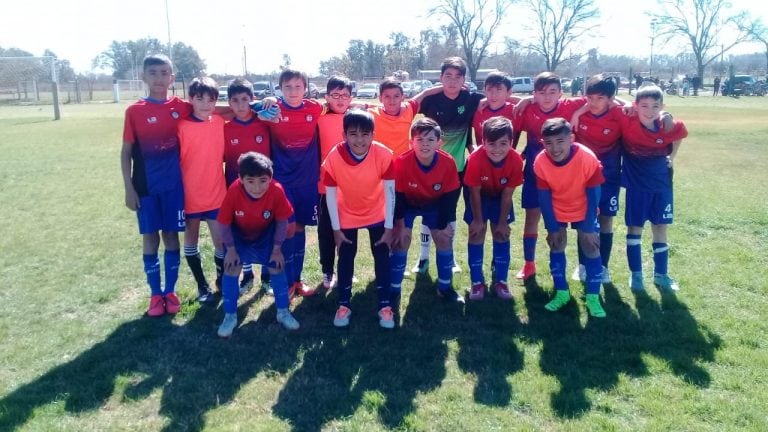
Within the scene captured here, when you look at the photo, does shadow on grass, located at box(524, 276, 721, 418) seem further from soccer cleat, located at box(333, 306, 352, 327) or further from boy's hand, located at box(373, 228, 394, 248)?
soccer cleat, located at box(333, 306, 352, 327)

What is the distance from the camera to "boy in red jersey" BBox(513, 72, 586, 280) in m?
4.82

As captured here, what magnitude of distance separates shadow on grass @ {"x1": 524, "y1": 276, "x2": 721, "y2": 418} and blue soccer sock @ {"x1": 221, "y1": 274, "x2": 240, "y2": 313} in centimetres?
218

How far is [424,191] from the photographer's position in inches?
172

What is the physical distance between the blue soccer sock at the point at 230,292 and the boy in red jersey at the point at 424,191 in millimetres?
1223

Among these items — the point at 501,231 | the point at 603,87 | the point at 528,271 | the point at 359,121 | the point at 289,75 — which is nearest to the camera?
the point at 359,121

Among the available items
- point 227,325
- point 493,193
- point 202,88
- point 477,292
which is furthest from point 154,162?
point 477,292

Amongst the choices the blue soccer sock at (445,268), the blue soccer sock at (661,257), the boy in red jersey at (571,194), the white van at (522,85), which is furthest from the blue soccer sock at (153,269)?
the white van at (522,85)

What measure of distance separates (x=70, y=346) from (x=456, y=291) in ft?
9.91

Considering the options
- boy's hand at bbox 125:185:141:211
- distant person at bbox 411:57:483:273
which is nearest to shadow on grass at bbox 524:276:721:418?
distant person at bbox 411:57:483:273

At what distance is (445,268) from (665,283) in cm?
195

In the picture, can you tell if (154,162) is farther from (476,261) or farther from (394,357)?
(476,261)

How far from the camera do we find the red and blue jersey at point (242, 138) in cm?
455

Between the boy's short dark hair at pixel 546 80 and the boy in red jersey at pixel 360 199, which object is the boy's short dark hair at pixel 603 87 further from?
the boy in red jersey at pixel 360 199

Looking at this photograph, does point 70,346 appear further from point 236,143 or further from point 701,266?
point 701,266
